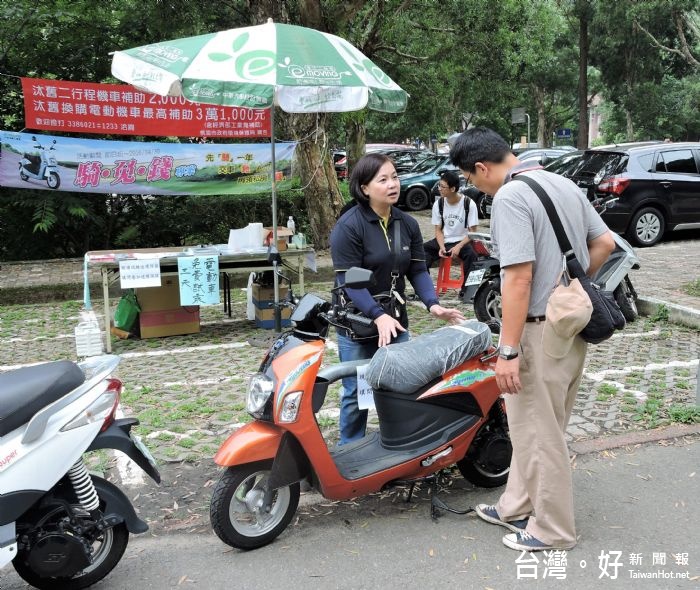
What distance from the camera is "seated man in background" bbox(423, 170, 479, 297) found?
845cm

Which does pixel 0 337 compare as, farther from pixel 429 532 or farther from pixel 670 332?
pixel 670 332

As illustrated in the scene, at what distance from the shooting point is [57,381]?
293cm

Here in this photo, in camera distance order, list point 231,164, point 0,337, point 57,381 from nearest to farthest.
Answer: point 57,381 → point 0,337 → point 231,164

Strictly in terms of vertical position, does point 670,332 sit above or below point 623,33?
below

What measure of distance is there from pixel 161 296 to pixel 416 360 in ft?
14.9

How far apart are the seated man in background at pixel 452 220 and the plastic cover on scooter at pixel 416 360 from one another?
16.0 ft

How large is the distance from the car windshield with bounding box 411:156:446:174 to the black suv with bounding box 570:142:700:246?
7.06m

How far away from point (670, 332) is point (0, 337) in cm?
674

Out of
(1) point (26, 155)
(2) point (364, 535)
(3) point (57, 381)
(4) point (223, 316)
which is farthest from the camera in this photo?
(1) point (26, 155)

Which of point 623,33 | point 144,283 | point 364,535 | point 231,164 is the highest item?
point 623,33

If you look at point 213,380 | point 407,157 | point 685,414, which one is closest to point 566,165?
point 407,157

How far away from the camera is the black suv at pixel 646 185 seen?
1227 cm

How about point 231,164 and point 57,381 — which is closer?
point 57,381

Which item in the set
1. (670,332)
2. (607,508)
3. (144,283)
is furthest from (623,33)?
(607,508)
